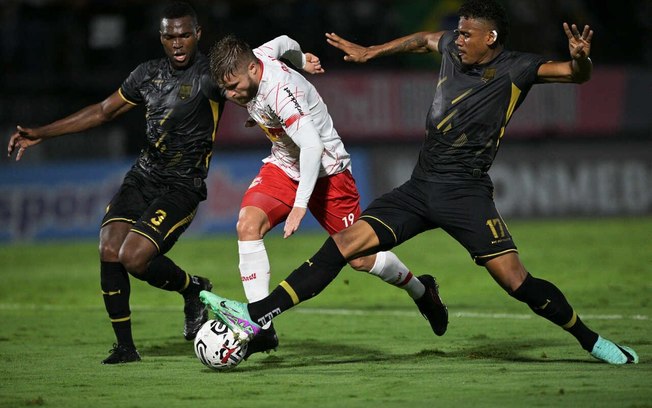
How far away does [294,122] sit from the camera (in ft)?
23.9

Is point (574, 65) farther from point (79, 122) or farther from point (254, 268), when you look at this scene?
point (79, 122)

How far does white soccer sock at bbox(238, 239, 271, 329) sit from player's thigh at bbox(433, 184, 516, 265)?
4.38 ft

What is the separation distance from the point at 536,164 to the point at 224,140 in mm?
6058

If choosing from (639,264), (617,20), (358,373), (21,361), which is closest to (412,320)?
(358,373)

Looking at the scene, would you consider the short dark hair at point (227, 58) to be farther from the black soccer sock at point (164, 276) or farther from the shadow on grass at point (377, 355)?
the shadow on grass at point (377, 355)

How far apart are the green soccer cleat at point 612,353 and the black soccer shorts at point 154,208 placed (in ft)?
10.2

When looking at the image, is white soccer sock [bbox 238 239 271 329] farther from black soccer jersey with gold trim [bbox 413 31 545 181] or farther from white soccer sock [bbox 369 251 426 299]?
black soccer jersey with gold trim [bbox 413 31 545 181]

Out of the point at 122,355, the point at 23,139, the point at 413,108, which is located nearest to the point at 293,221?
the point at 122,355

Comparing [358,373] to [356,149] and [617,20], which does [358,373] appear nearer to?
[356,149]

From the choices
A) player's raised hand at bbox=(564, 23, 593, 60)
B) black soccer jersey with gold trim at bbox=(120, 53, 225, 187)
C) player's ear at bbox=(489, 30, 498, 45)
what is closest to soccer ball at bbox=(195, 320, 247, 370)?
black soccer jersey with gold trim at bbox=(120, 53, 225, 187)

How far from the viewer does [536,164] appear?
21.2m

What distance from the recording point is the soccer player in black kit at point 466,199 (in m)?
7.12

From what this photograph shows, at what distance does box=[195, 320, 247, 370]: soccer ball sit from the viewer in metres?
7.05

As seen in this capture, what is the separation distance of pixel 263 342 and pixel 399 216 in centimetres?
130
